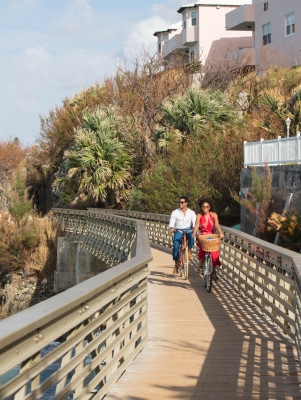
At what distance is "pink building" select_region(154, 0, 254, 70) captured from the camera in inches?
2426

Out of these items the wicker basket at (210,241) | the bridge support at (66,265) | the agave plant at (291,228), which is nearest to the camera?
the wicker basket at (210,241)

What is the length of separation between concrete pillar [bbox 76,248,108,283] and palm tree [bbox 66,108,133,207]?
7846 millimetres

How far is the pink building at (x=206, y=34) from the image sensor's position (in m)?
61.6

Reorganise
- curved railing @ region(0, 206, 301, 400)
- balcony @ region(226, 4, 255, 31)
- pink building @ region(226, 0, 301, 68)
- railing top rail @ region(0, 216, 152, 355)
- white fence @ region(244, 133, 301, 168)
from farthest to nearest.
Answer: balcony @ region(226, 4, 255, 31), pink building @ region(226, 0, 301, 68), white fence @ region(244, 133, 301, 168), curved railing @ region(0, 206, 301, 400), railing top rail @ region(0, 216, 152, 355)

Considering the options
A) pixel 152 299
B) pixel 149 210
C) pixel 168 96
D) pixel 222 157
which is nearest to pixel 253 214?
pixel 222 157

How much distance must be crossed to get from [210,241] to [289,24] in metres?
35.9

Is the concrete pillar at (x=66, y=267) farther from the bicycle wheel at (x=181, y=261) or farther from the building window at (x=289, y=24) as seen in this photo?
the building window at (x=289, y=24)

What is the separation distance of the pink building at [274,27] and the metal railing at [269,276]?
101 ft

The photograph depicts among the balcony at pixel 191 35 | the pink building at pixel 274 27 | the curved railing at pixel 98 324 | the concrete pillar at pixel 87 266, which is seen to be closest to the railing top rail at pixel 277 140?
the concrete pillar at pixel 87 266

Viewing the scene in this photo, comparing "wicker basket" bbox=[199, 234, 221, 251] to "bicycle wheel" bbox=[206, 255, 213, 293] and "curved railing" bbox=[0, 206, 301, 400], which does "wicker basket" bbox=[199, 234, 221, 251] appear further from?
"curved railing" bbox=[0, 206, 301, 400]

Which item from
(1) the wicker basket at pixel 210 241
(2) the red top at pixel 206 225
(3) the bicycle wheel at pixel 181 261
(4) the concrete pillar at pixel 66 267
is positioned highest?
(2) the red top at pixel 206 225

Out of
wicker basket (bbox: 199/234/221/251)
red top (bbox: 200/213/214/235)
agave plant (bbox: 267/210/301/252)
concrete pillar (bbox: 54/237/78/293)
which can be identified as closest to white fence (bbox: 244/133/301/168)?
agave plant (bbox: 267/210/301/252)

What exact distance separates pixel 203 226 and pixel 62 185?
118 feet

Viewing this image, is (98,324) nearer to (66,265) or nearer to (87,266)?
(87,266)
